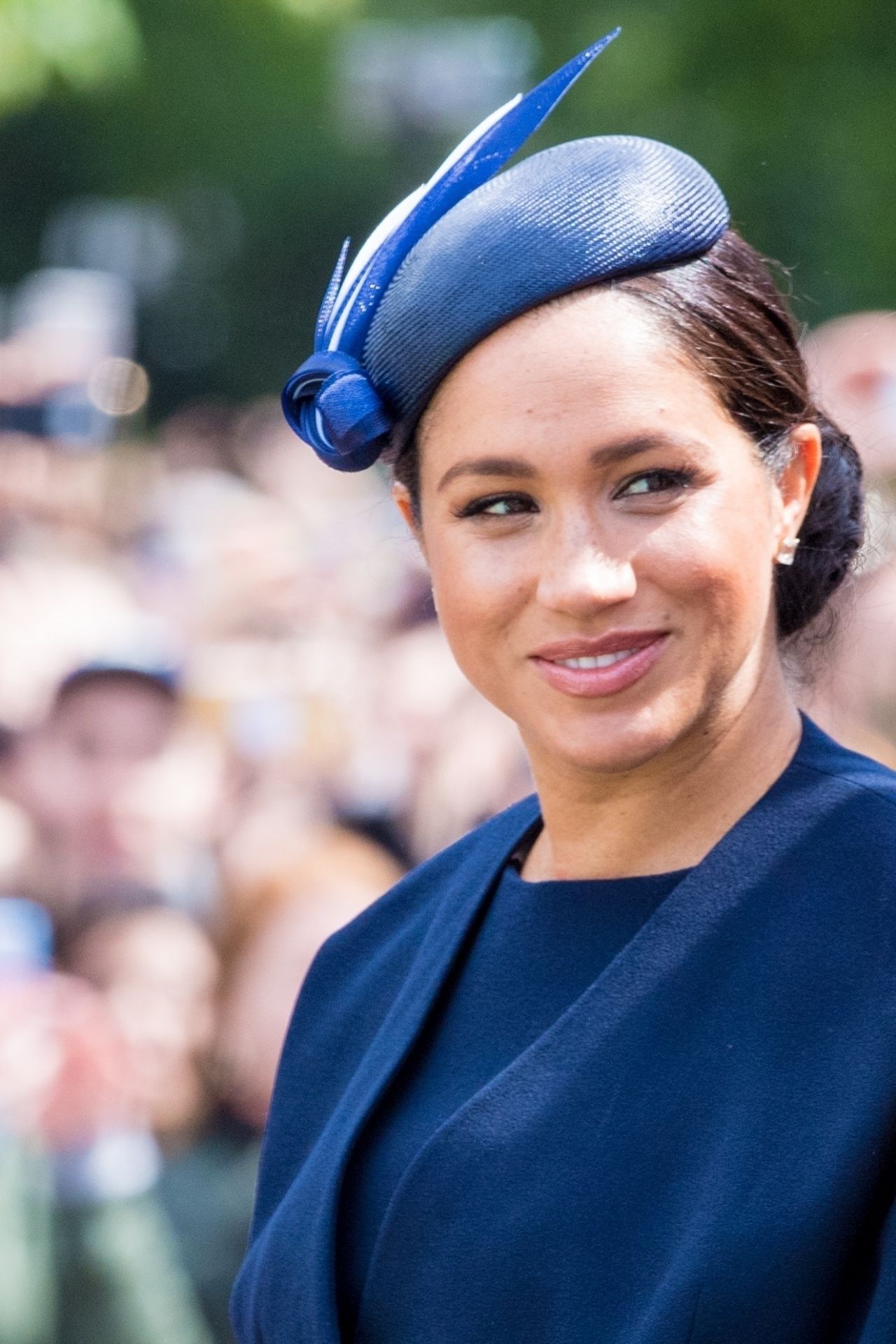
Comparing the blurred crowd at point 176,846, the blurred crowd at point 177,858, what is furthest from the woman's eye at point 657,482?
the blurred crowd at point 176,846

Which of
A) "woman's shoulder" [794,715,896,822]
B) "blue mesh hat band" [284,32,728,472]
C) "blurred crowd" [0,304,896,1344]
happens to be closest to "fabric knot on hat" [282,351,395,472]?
"blue mesh hat band" [284,32,728,472]

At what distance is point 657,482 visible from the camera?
1.51 metres

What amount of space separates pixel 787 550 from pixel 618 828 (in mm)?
305

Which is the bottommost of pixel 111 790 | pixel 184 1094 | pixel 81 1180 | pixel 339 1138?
pixel 81 1180

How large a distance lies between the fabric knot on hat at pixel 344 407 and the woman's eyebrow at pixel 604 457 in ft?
0.46

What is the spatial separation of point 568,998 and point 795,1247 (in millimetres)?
367

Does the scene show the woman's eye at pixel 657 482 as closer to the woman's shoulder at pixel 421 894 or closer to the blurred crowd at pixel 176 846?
the woman's shoulder at pixel 421 894

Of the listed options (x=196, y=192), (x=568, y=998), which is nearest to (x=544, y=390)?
(x=568, y=998)

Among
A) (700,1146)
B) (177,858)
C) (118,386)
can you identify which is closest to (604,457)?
(700,1146)

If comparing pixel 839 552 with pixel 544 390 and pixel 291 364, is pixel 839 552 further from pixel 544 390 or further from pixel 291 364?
pixel 291 364

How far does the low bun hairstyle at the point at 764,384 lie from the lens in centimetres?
155

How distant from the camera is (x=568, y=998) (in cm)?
162

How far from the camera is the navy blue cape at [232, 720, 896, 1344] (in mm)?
1314

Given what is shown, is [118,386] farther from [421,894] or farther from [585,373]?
[585,373]
